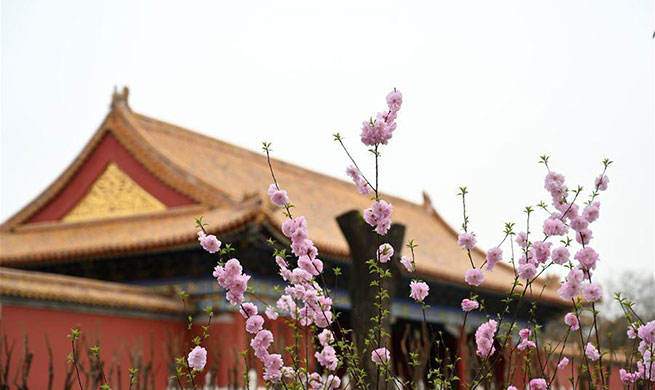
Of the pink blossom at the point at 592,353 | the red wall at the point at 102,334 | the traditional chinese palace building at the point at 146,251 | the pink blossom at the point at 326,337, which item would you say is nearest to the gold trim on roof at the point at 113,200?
the traditional chinese palace building at the point at 146,251

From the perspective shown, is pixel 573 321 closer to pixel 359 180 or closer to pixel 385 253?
pixel 385 253

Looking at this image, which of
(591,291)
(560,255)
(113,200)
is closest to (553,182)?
(560,255)

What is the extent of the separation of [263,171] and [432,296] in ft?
12.9

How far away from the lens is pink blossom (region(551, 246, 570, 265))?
11.3 ft

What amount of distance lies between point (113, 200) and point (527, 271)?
11.3m

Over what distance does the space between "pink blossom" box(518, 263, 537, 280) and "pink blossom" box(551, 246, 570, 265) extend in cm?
11

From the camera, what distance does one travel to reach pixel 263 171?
17234 mm

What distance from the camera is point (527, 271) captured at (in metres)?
3.36

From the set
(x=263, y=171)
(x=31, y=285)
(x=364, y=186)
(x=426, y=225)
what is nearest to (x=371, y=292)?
(x=364, y=186)

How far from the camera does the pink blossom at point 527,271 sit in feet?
11.0

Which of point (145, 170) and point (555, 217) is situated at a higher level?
point (145, 170)

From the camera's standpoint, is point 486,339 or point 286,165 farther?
point 286,165

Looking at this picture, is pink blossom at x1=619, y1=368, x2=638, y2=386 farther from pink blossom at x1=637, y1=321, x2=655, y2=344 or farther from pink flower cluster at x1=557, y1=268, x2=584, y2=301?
pink flower cluster at x1=557, y1=268, x2=584, y2=301

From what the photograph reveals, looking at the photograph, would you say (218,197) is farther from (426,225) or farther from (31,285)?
(426,225)
